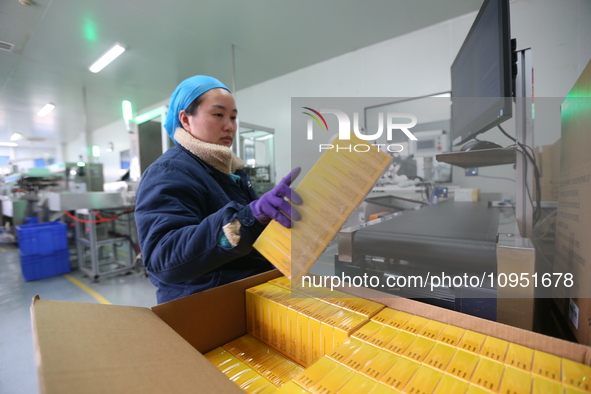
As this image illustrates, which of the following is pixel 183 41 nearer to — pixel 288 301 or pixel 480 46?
pixel 480 46

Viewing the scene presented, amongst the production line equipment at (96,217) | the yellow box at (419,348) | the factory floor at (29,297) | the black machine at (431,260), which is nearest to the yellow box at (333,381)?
the yellow box at (419,348)

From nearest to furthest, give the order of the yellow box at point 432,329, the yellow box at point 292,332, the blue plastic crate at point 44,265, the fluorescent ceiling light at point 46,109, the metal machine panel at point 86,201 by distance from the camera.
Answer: the yellow box at point 432,329
the yellow box at point 292,332
the metal machine panel at point 86,201
the blue plastic crate at point 44,265
the fluorescent ceiling light at point 46,109

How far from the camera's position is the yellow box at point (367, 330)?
20.7 inches

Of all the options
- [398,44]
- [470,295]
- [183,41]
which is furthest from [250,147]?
[470,295]

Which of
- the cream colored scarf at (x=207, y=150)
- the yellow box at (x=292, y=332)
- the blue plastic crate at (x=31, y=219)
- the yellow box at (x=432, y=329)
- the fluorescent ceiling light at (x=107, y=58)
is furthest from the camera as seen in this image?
the blue plastic crate at (x=31, y=219)

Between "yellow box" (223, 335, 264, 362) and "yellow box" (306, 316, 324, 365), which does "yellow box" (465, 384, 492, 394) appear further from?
"yellow box" (223, 335, 264, 362)

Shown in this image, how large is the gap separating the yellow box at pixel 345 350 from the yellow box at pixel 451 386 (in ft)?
0.45

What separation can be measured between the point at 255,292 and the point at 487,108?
936mm

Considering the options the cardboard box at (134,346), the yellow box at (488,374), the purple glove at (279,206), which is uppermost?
the purple glove at (279,206)

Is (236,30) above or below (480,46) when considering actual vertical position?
above

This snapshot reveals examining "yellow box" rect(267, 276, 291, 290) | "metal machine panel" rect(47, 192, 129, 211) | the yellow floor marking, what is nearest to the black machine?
"yellow box" rect(267, 276, 291, 290)

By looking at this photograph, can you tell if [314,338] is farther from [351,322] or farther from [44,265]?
[44,265]

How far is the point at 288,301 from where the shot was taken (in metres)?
0.68

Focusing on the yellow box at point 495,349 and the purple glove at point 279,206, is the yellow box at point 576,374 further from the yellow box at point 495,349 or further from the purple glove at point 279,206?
the purple glove at point 279,206
